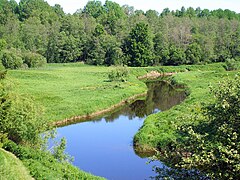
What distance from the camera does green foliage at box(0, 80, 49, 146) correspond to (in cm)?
3048

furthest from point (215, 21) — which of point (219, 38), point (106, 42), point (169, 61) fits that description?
point (106, 42)

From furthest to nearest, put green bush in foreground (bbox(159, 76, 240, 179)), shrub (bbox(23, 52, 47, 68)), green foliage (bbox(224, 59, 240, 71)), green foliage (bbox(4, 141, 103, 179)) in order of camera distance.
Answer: green foliage (bbox(224, 59, 240, 71)) < shrub (bbox(23, 52, 47, 68)) < green foliage (bbox(4, 141, 103, 179)) < green bush in foreground (bbox(159, 76, 240, 179))

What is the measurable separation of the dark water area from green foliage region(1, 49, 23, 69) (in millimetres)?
39788

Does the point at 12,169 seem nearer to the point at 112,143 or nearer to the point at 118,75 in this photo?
the point at 112,143

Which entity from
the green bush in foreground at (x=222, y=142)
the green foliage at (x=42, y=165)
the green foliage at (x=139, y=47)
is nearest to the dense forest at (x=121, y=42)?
the green foliage at (x=139, y=47)

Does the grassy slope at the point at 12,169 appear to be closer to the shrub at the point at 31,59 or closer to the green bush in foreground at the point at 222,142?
the green bush in foreground at the point at 222,142

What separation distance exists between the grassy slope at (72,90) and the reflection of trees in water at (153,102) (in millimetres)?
2380

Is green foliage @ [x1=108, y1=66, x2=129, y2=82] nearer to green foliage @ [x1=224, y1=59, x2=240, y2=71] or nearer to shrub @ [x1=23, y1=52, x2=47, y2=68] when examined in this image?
shrub @ [x1=23, y1=52, x2=47, y2=68]

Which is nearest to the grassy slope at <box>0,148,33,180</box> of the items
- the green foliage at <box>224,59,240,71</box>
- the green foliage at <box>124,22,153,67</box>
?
the green foliage at <box>224,59,240,71</box>

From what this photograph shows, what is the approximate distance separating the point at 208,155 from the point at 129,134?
28572 mm

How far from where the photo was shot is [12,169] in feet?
76.1

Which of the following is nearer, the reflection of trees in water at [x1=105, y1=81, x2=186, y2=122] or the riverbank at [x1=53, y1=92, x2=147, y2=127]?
the riverbank at [x1=53, y1=92, x2=147, y2=127]

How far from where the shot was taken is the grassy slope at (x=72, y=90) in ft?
172

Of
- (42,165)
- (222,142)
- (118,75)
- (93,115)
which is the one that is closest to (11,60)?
(118,75)
